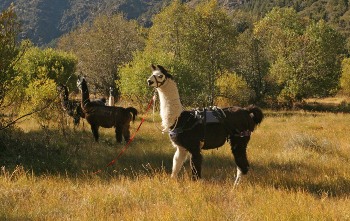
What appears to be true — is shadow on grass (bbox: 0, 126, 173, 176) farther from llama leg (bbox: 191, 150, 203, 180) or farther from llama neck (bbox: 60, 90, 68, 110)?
llama neck (bbox: 60, 90, 68, 110)

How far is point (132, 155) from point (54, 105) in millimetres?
4413

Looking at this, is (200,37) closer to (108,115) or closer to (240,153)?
(108,115)

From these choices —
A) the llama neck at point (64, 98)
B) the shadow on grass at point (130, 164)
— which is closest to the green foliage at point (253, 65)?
the llama neck at point (64, 98)

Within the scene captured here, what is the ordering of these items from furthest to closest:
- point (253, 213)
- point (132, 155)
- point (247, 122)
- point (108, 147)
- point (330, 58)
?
point (330, 58) < point (108, 147) < point (132, 155) < point (247, 122) < point (253, 213)

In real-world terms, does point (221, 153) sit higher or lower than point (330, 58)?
lower

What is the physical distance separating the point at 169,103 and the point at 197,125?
2.46 feet

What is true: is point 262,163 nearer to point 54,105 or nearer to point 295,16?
point 54,105

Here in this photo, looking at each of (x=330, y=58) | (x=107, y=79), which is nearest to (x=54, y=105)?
(x=107, y=79)

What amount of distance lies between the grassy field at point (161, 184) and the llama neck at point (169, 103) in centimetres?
103

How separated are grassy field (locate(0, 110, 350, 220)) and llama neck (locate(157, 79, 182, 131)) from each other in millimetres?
1031

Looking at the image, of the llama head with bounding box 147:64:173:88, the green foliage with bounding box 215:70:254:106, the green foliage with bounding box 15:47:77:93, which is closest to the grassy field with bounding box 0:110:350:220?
the llama head with bounding box 147:64:173:88

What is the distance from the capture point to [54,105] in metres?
13.4

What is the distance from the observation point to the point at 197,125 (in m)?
7.29

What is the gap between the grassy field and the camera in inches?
194
